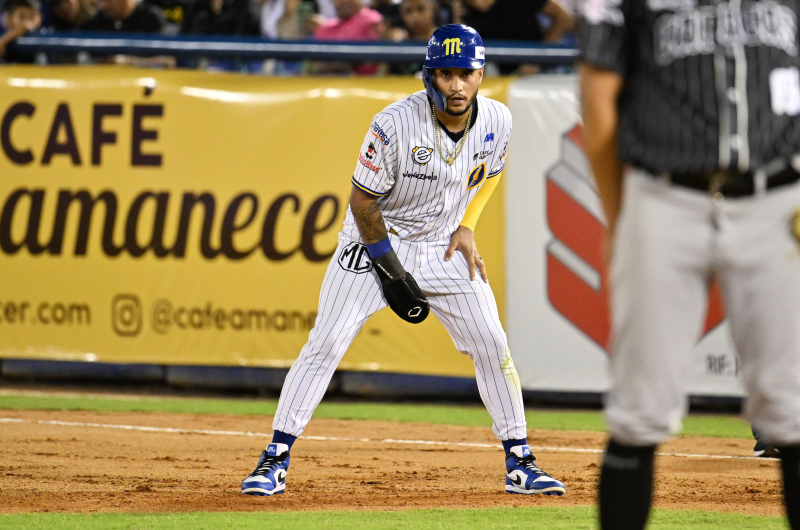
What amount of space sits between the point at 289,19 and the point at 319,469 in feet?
20.5

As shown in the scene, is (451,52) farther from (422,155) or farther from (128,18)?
(128,18)

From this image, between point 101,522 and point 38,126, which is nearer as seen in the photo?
point 101,522

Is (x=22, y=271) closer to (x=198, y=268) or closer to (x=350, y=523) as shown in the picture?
(x=198, y=268)

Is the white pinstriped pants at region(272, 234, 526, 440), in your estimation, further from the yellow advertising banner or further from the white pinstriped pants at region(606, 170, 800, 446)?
the yellow advertising banner

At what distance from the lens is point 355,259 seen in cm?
497

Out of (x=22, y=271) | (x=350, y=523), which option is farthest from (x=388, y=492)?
(x=22, y=271)

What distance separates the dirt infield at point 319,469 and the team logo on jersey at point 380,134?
1727 mm

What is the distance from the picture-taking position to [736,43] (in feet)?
8.48

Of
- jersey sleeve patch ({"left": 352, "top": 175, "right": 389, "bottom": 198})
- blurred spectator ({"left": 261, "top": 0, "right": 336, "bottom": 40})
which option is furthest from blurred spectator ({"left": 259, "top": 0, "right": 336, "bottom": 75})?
jersey sleeve patch ({"left": 352, "top": 175, "right": 389, "bottom": 198})

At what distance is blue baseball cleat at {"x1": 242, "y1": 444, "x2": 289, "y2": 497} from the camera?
4.80m

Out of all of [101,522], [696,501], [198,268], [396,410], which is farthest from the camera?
[198,268]

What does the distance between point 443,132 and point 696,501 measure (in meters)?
2.19

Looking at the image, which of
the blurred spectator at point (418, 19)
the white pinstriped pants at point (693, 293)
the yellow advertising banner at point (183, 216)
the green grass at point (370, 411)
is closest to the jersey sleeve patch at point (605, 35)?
the white pinstriped pants at point (693, 293)

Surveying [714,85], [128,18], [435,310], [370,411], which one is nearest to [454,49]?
[435,310]
